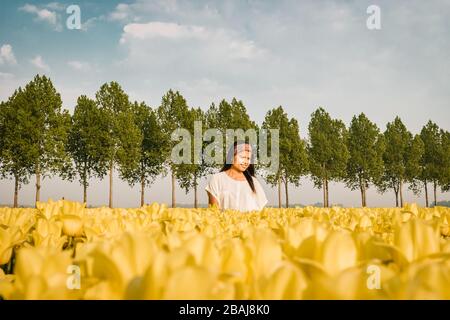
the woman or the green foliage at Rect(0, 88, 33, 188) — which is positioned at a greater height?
the green foliage at Rect(0, 88, 33, 188)

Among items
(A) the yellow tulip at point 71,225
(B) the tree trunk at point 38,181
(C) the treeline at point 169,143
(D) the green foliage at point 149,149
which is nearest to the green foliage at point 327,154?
(C) the treeline at point 169,143

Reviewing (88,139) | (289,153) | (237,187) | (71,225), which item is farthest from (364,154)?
(71,225)

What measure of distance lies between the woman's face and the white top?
457 mm

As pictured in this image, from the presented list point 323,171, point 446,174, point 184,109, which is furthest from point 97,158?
point 446,174

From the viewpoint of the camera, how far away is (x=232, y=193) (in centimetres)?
820

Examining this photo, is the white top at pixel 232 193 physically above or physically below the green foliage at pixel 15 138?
below

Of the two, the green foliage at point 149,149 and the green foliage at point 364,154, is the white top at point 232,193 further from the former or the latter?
the green foliage at point 364,154

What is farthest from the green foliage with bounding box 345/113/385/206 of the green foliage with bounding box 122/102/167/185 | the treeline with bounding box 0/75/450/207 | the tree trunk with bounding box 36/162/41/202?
the tree trunk with bounding box 36/162/41/202

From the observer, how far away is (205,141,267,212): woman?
316 inches

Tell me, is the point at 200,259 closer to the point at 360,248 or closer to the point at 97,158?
the point at 360,248

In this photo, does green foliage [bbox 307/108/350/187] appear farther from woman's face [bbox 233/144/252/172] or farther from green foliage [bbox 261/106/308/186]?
woman's face [bbox 233/144/252/172]

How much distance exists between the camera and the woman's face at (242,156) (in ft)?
26.2

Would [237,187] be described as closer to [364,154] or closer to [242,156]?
[242,156]
